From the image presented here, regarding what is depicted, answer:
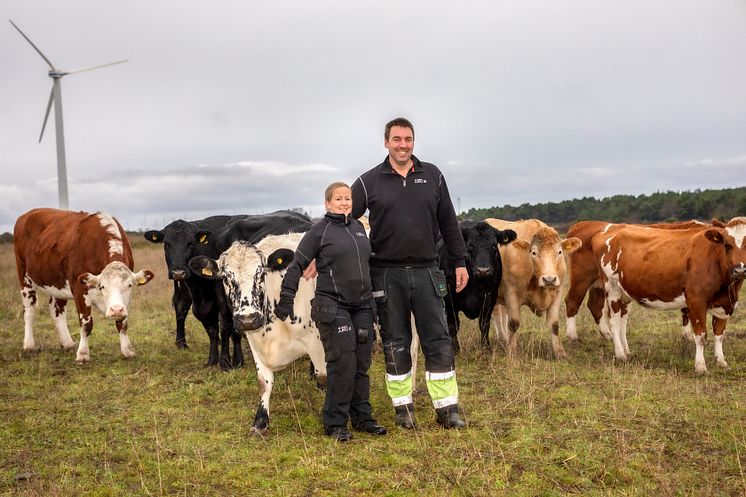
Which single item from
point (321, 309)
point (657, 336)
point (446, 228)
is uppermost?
point (446, 228)

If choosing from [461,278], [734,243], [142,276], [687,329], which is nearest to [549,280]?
[734,243]

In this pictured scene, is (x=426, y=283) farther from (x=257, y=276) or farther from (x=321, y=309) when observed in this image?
(x=257, y=276)

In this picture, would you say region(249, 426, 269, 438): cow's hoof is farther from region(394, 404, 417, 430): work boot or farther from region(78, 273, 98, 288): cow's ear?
region(78, 273, 98, 288): cow's ear

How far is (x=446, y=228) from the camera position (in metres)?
6.78

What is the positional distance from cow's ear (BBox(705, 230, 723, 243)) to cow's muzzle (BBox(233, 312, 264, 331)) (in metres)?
5.76

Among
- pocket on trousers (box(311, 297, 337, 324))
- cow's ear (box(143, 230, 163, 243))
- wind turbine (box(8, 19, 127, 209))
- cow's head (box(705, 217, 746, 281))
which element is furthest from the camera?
wind turbine (box(8, 19, 127, 209))

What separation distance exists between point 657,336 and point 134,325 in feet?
31.2

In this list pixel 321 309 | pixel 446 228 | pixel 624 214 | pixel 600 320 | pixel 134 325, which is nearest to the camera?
pixel 321 309

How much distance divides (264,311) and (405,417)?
159 cm

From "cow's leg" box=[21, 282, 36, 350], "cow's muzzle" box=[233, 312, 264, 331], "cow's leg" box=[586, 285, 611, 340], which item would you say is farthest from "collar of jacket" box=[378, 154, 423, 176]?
"cow's leg" box=[21, 282, 36, 350]

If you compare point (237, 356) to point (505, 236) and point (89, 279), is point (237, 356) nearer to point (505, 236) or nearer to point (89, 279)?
point (89, 279)

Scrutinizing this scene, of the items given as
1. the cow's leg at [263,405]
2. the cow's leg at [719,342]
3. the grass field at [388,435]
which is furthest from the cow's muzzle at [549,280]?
the cow's leg at [263,405]

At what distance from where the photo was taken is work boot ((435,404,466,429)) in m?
6.39

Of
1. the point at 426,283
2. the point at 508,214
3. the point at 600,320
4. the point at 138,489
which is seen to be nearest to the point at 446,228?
the point at 426,283
